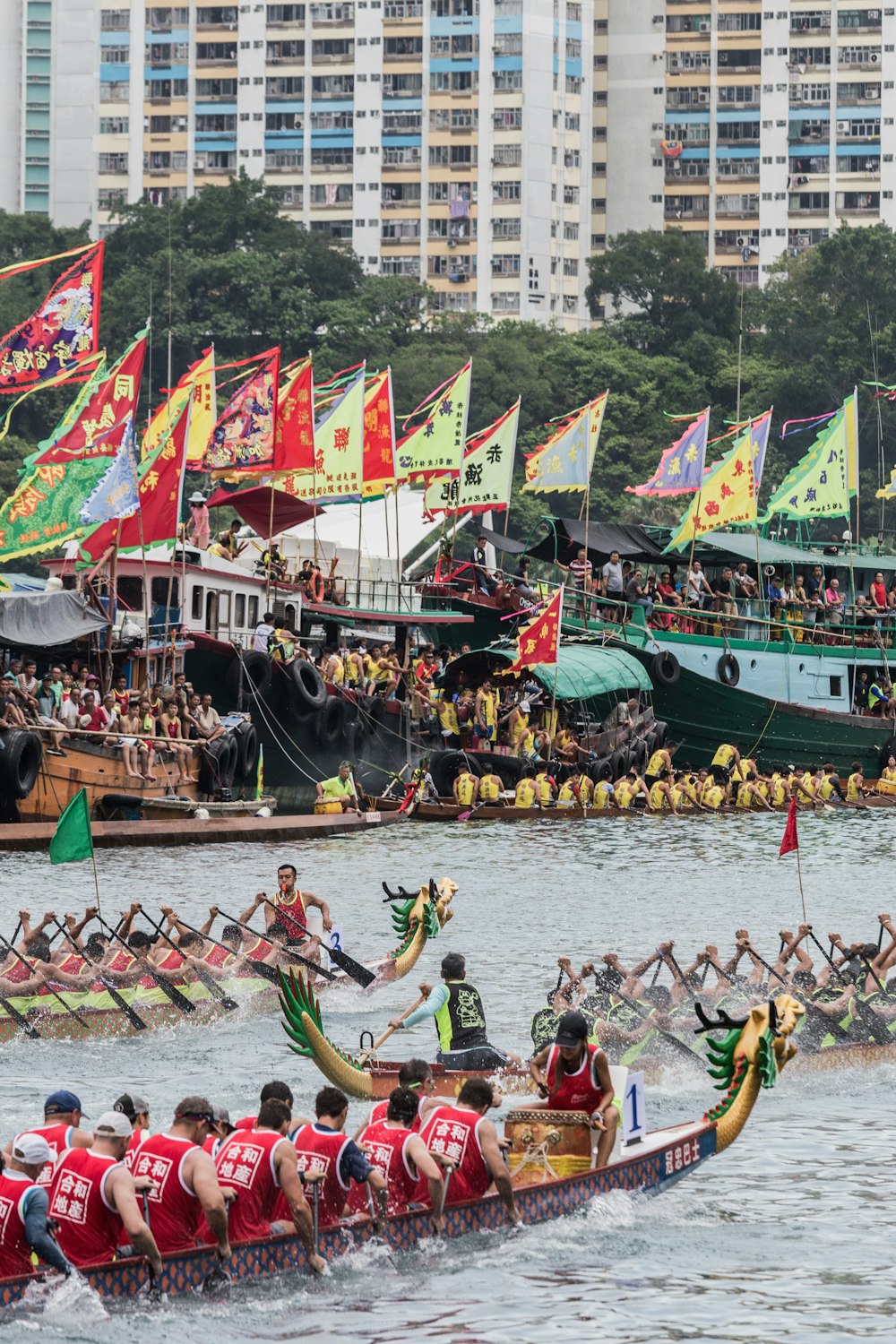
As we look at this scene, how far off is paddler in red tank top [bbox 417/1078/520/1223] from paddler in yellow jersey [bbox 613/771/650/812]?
32156 millimetres

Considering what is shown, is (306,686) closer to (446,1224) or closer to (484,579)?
(484,579)

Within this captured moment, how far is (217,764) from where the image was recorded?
136 feet

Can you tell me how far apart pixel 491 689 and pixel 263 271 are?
55773 mm

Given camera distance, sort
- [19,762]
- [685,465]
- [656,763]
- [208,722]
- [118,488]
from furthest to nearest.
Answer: [685,465]
[656,763]
[208,722]
[118,488]
[19,762]

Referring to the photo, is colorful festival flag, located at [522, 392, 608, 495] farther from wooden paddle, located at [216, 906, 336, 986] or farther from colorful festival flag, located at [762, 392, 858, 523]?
wooden paddle, located at [216, 906, 336, 986]

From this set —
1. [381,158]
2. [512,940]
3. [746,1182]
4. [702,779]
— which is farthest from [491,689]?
[381,158]

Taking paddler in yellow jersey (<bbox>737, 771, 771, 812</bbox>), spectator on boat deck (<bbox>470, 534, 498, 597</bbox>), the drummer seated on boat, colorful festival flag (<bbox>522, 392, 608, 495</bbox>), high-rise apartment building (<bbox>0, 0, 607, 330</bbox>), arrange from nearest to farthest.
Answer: the drummer seated on boat → paddler in yellow jersey (<bbox>737, 771, 771, 812</bbox>) → colorful festival flag (<bbox>522, 392, 608, 495</bbox>) → spectator on boat deck (<bbox>470, 534, 498, 597</bbox>) → high-rise apartment building (<bbox>0, 0, 607, 330</bbox>)

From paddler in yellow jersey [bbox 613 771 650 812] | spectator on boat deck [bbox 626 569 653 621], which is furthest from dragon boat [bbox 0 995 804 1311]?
spectator on boat deck [bbox 626 569 653 621]

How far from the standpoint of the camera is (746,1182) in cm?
1859

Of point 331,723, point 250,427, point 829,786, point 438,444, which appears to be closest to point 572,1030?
point 331,723

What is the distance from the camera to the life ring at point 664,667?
178 feet

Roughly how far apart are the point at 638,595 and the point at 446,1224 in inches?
1633

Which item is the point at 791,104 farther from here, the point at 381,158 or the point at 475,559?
the point at 475,559

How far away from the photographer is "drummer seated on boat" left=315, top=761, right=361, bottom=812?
42.9 m
